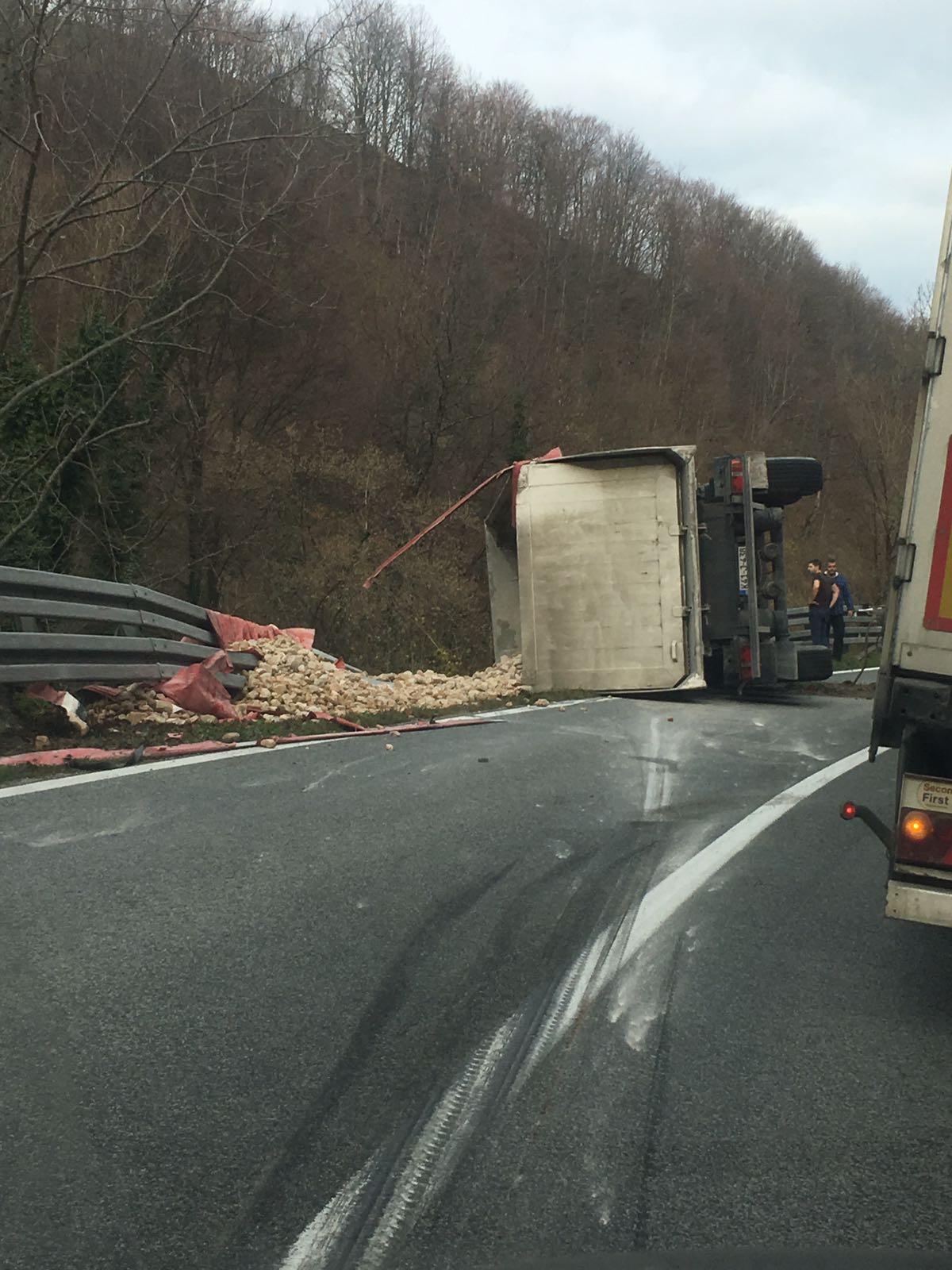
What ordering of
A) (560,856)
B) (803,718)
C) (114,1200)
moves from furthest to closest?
(803,718) → (560,856) → (114,1200)

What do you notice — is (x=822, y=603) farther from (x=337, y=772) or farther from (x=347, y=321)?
(x=347, y=321)

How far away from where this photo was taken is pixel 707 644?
47.9 feet

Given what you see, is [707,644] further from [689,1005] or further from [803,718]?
[689,1005]

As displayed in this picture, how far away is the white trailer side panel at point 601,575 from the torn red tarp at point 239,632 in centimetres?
246

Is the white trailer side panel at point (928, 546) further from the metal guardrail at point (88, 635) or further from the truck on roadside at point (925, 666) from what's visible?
the metal guardrail at point (88, 635)

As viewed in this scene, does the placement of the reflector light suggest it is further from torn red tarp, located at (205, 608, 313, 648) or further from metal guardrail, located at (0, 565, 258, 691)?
torn red tarp, located at (205, 608, 313, 648)

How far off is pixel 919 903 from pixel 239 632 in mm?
9220

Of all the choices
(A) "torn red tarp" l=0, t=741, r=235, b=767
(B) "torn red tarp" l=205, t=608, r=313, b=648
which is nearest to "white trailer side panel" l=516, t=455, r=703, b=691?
(B) "torn red tarp" l=205, t=608, r=313, b=648

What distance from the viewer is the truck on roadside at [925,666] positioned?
4.11 metres

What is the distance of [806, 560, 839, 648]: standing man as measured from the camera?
22.1 meters

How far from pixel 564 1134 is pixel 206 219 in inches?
404

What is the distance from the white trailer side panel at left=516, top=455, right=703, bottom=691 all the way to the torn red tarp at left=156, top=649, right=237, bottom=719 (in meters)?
4.76

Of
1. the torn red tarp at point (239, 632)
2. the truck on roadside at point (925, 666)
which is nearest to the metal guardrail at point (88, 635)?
the torn red tarp at point (239, 632)

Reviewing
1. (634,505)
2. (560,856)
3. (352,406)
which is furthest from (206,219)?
(352,406)
